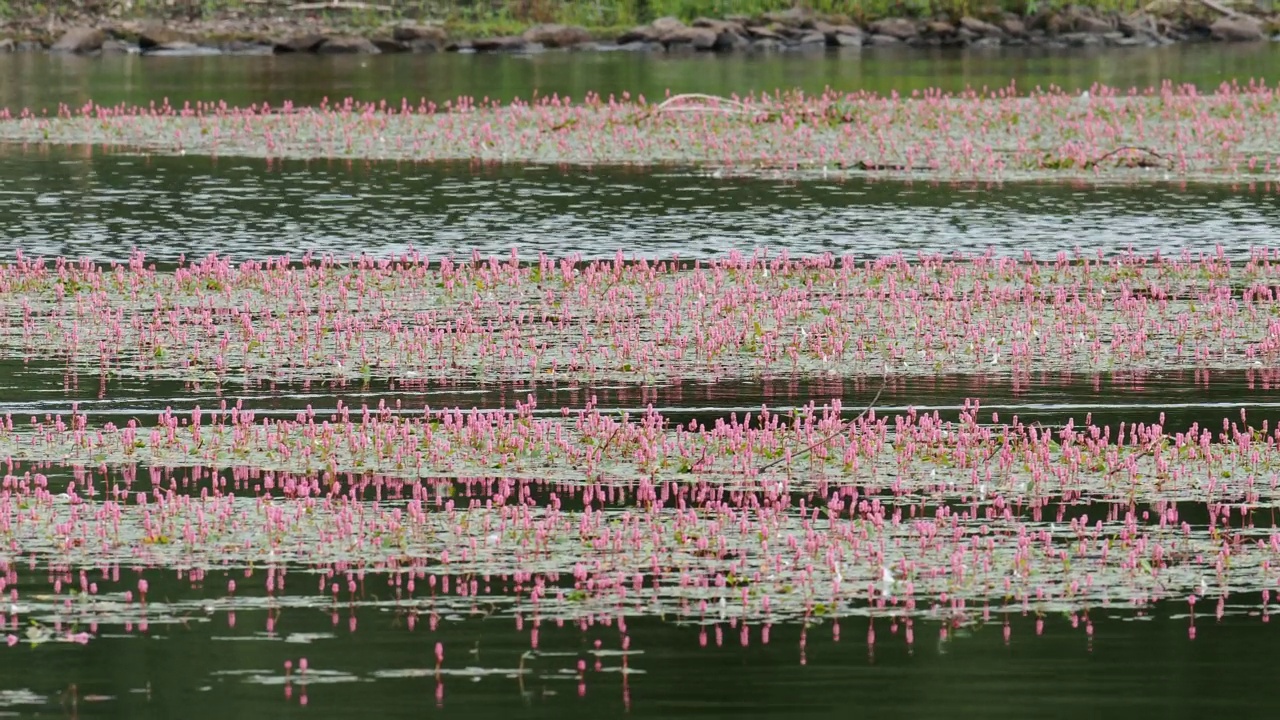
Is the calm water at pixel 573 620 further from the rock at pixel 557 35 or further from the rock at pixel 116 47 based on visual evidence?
the rock at pixel 557 35

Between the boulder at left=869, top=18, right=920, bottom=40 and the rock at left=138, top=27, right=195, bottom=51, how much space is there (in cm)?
2291

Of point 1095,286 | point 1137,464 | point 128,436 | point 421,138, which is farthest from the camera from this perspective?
point 421,138

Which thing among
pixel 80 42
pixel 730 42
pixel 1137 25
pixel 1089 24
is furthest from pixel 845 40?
pixel 80 42

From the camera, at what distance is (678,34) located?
75812mm

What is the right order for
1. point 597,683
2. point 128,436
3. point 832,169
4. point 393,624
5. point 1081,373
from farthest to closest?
point 832,169
point 1081,373
point 128,436
point 393,624
point 597,683

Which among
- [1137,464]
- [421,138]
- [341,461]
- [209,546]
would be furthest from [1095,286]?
[421,138]

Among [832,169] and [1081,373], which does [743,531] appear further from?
[832,169]

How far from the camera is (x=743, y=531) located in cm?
1233

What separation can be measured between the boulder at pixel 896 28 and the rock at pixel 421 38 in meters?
14.7

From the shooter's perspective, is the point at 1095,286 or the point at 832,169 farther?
the point at 832,169

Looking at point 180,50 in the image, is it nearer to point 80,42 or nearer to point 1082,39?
point 80,42

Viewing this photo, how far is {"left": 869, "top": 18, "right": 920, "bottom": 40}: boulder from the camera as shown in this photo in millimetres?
78562

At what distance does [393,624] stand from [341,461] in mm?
3586

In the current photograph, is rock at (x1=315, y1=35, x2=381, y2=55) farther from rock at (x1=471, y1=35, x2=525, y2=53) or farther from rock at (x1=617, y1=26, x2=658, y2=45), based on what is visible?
rock at (x1=617, y1=26, x2=658, y2=45)
